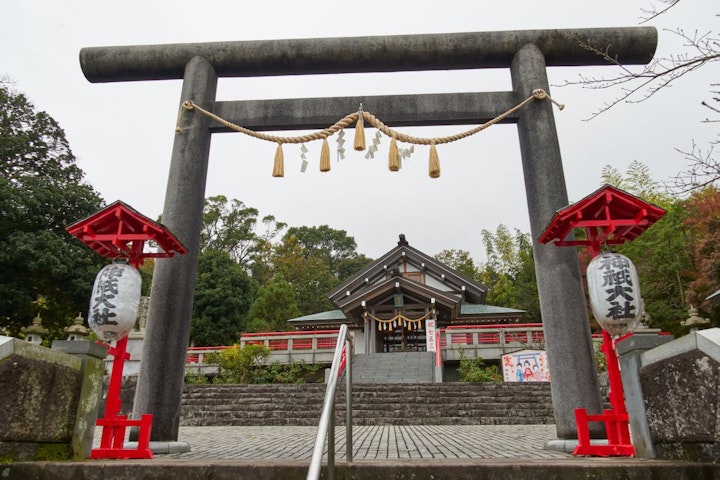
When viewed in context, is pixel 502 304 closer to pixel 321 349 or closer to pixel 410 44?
pixel 321 349

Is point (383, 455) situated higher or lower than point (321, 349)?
lower

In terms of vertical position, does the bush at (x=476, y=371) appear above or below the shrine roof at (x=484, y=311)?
below

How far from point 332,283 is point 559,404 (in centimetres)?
3805

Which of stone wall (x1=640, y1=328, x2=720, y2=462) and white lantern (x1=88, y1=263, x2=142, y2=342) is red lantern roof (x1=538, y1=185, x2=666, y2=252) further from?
white lantern (x1=88, y1=263, x2=142, y2=342)

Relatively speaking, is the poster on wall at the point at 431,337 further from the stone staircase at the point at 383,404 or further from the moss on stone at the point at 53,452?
the moss on stone at the point at 53,452

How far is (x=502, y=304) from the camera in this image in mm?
34438

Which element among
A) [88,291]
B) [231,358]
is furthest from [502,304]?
[88,291]

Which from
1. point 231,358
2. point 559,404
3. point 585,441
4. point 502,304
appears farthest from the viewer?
point 502,304

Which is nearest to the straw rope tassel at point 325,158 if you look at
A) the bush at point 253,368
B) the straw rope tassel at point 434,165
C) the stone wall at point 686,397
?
the straw rope tassel at point 434,165

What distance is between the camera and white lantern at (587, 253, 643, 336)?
3598 mm

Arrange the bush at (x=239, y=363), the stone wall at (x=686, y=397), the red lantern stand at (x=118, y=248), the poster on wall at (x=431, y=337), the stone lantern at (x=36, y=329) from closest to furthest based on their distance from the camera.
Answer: the stone wall at (x=686, y=397) < the red lantern stand at (x=118, y=248) < the stone lantern at (x=36, y=329) < the bush at (x=239, y=363) < the poster on wall at (x=431, y=337)

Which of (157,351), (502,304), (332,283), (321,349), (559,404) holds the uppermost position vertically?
(332,283)

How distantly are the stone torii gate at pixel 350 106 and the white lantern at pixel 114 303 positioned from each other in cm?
90

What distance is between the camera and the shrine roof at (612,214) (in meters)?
3.77
